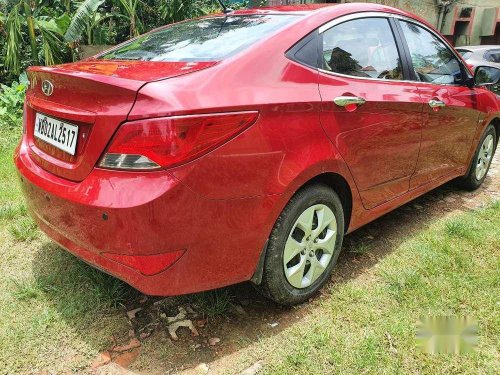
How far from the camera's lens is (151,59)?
7.16ft

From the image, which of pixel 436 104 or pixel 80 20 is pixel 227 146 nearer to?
pixel 436 104

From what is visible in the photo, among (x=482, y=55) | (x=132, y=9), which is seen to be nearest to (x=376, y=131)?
(x=132, y=9)

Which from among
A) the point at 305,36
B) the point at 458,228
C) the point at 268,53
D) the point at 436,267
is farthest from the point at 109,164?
the point at 458,228

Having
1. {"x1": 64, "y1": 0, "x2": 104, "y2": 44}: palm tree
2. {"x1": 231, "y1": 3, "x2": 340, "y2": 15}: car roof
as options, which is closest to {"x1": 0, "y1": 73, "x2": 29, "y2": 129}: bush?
{"x1": 64, "y1": 0, "x2": 104, "y2": 44}: palm tree

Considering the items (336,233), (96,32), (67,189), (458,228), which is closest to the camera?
(67,189)

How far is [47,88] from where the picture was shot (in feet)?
6.73

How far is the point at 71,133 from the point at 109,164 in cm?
30

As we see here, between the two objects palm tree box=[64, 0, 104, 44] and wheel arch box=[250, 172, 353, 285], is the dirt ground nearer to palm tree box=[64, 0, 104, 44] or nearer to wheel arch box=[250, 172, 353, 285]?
wheel arch box=[250, 172, 353, 285]

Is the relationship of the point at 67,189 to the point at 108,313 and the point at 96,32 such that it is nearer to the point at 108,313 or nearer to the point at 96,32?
the point at 108,313

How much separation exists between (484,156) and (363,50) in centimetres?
237

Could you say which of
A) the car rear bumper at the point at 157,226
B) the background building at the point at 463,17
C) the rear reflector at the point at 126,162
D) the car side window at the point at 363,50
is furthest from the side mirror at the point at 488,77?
the background building at the point at 463,17

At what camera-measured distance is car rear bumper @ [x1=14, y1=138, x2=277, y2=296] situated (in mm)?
1656

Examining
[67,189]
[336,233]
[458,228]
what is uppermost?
[67,189]

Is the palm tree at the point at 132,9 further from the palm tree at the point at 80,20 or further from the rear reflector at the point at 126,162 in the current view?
the rear reflector at the point at 126,162
